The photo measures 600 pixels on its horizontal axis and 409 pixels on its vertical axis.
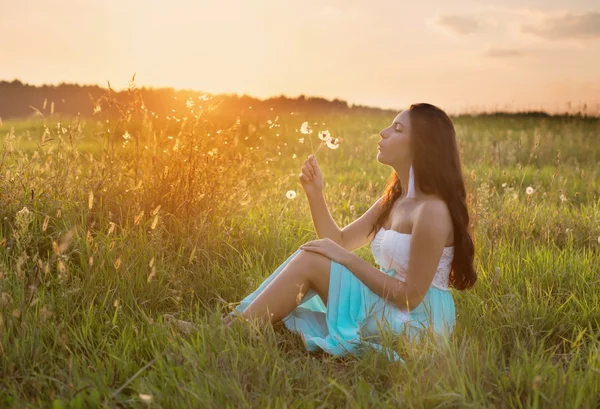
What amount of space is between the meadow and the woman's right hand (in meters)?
0.73

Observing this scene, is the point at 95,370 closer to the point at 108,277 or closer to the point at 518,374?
the point at 108,277

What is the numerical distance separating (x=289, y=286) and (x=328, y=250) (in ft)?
0.92

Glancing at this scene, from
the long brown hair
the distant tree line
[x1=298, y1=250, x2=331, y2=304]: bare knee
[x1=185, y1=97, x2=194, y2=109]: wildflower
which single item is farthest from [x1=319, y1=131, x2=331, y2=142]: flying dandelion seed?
the distant tree line

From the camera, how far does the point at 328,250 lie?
3307mm

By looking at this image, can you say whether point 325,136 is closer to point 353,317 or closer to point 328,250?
point 328,250

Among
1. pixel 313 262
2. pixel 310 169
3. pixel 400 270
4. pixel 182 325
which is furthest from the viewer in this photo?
pixel 310 169

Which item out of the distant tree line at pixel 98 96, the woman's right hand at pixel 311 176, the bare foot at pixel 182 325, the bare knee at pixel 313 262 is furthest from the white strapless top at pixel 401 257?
the distant tree line at pixel 98 96

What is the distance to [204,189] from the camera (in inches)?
173

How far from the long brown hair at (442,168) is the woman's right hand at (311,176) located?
59 centimetres

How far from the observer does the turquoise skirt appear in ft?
10.3

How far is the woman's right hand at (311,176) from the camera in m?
3.67

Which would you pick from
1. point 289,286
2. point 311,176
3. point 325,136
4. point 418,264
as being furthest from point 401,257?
point 325,136

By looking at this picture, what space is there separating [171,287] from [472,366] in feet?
6.40

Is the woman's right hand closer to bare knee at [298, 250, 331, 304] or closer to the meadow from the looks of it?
bare knee at [298, 250, 331, 304]
